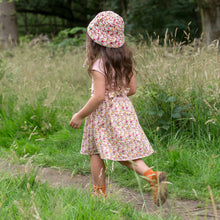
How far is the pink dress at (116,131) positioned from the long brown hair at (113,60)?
56mm

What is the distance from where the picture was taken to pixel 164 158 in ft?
10.9

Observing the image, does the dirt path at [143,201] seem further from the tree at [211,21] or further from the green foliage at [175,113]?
the tree at [211,21]

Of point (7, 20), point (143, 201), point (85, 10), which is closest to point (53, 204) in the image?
→ point (143, 201)

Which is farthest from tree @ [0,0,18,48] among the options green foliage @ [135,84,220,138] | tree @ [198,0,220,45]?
green foliage @ [135,84,220,138]

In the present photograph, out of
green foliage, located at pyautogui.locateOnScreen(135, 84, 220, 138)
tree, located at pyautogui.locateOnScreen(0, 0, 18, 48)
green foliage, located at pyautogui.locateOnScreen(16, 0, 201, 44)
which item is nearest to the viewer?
green foliage, located at pyautogui.locateOnScreen(135, 84, 220, 138)

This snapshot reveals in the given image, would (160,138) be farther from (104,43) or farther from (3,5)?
(3,5)

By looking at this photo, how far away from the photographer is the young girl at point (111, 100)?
254 cm

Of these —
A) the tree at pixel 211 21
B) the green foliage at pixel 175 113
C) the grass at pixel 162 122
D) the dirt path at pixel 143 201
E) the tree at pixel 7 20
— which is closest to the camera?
the dirt path at pixel 143 201

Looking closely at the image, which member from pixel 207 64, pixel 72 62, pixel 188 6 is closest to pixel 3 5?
pixel 72 62

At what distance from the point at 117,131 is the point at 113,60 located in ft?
1.86

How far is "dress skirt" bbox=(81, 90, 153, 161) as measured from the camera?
2.58 meters

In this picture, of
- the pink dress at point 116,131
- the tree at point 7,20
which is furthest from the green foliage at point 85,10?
the pink dress at point 116,131

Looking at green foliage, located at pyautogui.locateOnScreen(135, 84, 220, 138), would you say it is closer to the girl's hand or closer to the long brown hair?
the long brown hair

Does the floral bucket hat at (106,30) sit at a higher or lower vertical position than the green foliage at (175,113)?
higher
